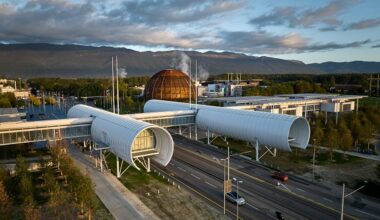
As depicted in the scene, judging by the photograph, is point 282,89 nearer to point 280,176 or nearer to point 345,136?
point 345,136

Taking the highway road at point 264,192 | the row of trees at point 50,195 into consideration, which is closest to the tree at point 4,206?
the row of trees at point 50,195

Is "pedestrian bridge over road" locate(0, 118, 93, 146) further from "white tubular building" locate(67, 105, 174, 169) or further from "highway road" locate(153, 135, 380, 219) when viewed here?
"highway road" locate(153, 135, 380, 219)

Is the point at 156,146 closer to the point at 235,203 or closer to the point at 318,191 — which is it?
the point at 235,203

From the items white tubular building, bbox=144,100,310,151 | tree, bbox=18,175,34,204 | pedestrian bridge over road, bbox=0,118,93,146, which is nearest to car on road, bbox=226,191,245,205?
white tubular building, bbox=144,100,310,151

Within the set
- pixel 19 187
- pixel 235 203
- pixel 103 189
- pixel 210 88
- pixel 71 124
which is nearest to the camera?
pixel 19 187

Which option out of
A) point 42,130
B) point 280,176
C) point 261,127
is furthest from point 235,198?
point 42,130

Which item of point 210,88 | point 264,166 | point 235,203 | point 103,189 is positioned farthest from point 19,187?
point 210,88
